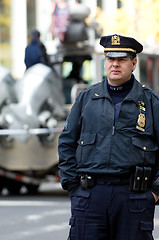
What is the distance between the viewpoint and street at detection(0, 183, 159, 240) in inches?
371

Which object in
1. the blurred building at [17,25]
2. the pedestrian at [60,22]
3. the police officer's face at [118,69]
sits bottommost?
the blurred building at [17,25]

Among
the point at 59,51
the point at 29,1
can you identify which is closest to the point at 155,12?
the point at 29,1

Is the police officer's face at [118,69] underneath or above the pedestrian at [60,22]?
above

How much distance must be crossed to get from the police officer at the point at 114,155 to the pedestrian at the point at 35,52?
9.76 metres

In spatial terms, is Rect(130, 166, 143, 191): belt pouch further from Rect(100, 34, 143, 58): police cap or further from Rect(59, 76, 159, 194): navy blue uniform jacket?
Rect(100, 34, 143, 58): police cap

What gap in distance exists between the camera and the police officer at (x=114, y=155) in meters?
4.72

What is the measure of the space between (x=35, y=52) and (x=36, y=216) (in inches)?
166

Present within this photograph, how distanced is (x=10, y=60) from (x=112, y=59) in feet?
113

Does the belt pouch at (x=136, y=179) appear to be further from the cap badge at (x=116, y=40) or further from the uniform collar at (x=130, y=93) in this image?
the cap badge at (x=116, y=40)

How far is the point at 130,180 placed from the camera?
4.75 metres

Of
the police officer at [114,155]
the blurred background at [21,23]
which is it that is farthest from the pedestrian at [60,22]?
the blurred background at [21,23]

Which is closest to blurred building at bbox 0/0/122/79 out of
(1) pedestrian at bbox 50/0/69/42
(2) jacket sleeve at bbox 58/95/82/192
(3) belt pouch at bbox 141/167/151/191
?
(1) pedestrian at bbox 50/0/69/42

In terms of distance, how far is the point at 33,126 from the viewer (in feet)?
45.1

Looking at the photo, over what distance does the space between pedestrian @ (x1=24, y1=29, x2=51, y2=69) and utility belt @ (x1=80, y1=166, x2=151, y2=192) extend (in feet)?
32.8
